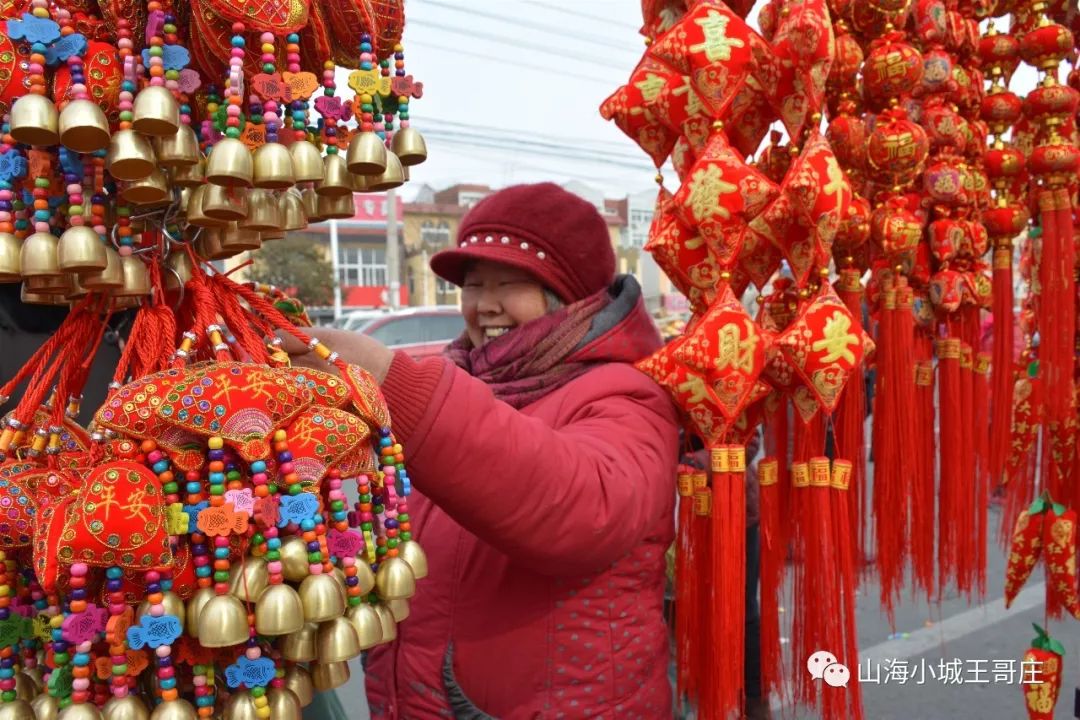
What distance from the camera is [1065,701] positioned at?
117 inches

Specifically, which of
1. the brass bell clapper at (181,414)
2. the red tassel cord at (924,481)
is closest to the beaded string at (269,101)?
the brass bell clapper at (181,414)

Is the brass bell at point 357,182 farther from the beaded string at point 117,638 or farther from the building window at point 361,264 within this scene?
the building window at point 361,264

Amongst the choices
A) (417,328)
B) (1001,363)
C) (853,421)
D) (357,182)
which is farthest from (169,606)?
(417,328)

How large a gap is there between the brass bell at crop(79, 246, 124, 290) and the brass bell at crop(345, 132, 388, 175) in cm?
23

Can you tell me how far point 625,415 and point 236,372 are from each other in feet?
2.14

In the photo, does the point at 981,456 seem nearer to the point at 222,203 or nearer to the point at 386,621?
the point at 386,621

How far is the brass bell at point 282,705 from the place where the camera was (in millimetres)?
757

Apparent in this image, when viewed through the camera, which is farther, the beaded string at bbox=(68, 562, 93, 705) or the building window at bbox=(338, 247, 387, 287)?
the building window at bbox=(338, 247, 387, 287)

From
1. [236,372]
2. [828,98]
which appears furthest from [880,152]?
[236,372]

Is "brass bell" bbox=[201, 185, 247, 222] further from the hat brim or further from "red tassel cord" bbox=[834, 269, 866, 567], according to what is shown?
"red tassel cord" bbox=[834, 269, 866, 567]

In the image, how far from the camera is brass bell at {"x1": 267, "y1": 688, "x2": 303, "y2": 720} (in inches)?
29.8

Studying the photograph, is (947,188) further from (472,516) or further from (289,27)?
(289,27)

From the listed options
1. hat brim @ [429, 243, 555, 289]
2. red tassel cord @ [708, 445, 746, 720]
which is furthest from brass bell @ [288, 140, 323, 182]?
red tassel cord @ [708, 445, 746, 720]

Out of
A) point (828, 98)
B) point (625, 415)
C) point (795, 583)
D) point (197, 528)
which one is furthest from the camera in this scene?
point (828, 98)
